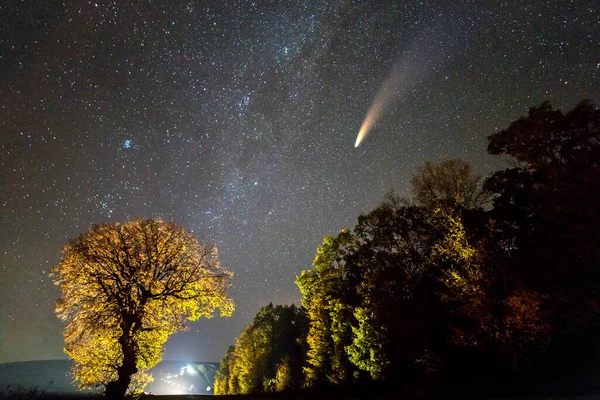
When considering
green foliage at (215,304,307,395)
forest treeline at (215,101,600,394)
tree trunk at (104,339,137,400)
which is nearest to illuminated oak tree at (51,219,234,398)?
tree trunk at (104,339,137,400)

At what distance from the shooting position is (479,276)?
682 inches

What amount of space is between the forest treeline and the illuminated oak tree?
13.8 m

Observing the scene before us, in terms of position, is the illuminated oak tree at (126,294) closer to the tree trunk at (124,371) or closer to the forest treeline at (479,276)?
the tree trunk at (124,371)

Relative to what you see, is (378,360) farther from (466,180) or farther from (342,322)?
(466,180)

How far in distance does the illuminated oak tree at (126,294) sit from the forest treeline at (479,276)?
45.3 ft

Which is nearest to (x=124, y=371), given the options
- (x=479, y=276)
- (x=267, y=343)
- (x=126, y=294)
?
(x=126, y=294)

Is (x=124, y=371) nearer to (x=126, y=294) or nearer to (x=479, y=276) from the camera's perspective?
(x=126, y=294)

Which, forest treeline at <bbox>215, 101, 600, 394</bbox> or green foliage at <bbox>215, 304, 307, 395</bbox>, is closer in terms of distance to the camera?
forest treeline at <bbox>215, 101, 600, 394</bbox>

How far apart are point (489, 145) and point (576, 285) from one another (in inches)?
401

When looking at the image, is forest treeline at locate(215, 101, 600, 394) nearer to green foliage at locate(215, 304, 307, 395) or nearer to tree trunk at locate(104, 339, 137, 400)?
tree trunk at locate(104, 339, 137, 400)

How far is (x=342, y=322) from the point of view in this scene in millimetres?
29609

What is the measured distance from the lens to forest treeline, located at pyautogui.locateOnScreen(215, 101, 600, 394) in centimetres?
1684

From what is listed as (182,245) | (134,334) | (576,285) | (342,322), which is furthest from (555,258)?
(134,334)

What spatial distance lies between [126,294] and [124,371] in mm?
4104
